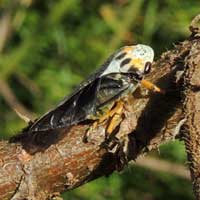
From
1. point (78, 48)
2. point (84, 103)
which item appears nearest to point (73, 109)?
point (84, 103)

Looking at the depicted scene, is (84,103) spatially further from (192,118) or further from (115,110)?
(192,118)

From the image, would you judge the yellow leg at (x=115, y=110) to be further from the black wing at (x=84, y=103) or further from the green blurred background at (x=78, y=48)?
the green blurred background at (x=78, y=48)

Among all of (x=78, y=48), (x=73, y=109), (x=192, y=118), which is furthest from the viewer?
(x=78, y=48)

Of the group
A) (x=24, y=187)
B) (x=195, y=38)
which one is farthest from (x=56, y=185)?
(x=195, y=38)

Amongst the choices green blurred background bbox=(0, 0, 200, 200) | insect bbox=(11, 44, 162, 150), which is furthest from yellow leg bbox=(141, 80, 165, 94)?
green blurred background bbox=(0, 0, 200, 200)

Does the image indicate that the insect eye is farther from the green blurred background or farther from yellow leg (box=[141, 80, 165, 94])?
the green blurred background

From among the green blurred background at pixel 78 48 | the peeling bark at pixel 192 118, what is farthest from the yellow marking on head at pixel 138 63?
the green blurred background at pixel 78 48
